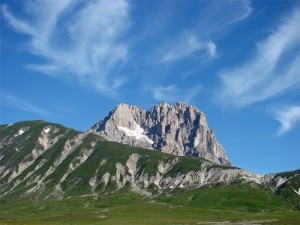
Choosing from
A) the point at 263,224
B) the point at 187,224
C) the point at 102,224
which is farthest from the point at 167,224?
the point at 263,224

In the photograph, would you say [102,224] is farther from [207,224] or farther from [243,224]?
[243,224]

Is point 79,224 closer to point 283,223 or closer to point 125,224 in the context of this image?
point 125,224

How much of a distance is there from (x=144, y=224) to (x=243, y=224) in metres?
40.1

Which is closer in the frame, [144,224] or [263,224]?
[263,224]

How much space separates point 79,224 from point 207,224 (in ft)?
171

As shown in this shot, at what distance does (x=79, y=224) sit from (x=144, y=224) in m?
26.6

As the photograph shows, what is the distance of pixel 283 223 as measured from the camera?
172m

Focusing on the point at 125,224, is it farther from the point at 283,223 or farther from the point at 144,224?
the point at 283,223

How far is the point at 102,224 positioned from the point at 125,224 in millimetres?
9995

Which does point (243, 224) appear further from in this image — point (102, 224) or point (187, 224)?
point (102, 224)

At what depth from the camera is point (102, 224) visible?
583 feet

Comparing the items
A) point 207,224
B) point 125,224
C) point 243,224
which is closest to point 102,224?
point 125,224

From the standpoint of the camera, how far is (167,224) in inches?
7067

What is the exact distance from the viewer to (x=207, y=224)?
176m
